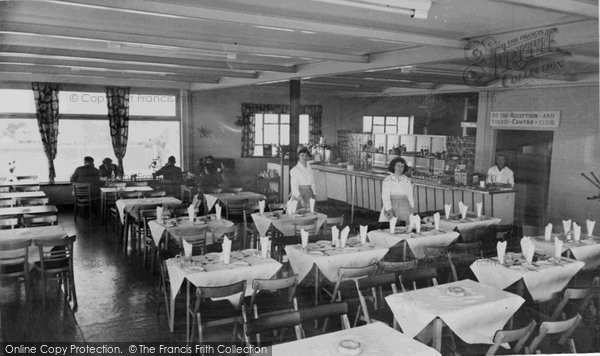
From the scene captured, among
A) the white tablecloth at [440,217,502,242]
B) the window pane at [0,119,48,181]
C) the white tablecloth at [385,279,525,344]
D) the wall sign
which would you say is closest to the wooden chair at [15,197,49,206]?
the window pane at [0,119,48,181]

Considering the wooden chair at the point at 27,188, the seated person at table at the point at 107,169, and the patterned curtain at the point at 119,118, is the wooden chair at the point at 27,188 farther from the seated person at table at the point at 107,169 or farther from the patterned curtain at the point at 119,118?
the patterned curtain at the point at 119,118

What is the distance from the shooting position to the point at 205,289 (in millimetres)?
4730

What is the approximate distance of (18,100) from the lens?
1331cm

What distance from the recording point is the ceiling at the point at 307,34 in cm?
534

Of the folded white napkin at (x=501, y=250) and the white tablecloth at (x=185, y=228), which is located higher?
the folded white napkin at (x=501, y=250)

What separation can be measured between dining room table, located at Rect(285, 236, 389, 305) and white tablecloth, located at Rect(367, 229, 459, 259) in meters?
0.54

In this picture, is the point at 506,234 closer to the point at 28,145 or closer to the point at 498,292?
the point at 498,292

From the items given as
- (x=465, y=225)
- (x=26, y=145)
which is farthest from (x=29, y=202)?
(x=465, y=225)

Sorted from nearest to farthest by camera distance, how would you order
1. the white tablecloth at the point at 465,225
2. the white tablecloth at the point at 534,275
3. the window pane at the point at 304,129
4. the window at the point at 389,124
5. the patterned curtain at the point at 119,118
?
the white tablecloth at the point at 534,275 < the white tablecloth at the point at 465,225 < the patterned curtain at the point at 119,118 < the window at the point at 389,124 < the window pane at the point at 304,129

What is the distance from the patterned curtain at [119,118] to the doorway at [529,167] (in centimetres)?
1025

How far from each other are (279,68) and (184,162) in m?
6.53

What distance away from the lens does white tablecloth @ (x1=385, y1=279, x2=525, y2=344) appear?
441 centimetres

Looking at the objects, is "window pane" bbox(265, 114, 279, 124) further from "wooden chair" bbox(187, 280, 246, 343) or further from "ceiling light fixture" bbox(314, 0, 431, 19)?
"ceiling light fixture" bbox(314, 0, 431, 19)

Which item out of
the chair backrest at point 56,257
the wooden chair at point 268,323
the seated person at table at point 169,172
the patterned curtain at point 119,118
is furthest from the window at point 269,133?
the wooden chair at point 268,323
